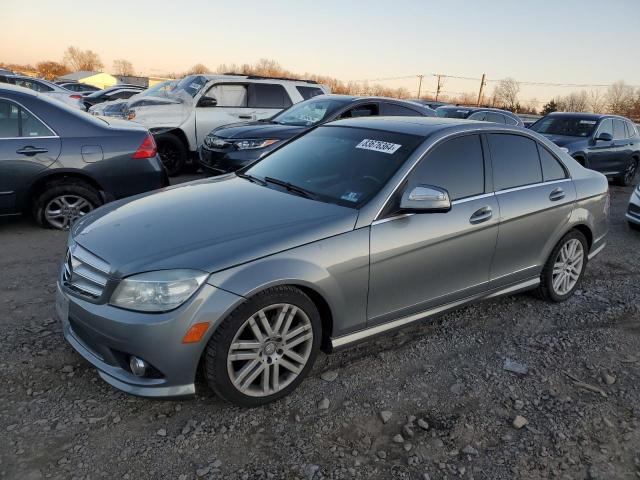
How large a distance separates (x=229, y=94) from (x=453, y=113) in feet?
28.7

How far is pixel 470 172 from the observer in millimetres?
3549

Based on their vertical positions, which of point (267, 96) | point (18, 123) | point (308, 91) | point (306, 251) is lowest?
point (306, 251)

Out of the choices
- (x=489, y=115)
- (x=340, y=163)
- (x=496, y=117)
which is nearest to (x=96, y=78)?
Result: (x=489, y=115)

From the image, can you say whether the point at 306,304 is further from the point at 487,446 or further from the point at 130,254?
the point at 487,446

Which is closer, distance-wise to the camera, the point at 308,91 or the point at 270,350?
the point at 270,350

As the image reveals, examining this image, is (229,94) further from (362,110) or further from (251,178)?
(251,178)

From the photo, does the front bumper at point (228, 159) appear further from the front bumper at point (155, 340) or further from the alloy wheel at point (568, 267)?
the front bumper at point (155, 340)

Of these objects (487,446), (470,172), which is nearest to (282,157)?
(470,172)

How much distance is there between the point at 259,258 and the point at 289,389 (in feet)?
2.77

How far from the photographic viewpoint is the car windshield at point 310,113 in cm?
761

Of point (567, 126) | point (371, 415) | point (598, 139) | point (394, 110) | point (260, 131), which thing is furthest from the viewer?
point (567, 126)

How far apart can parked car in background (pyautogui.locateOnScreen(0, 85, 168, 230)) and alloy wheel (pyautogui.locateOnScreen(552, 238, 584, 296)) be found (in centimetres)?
436

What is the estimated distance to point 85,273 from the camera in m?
2.71

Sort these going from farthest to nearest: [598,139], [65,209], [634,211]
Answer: [598,139] → [634,211] → [65,209]
